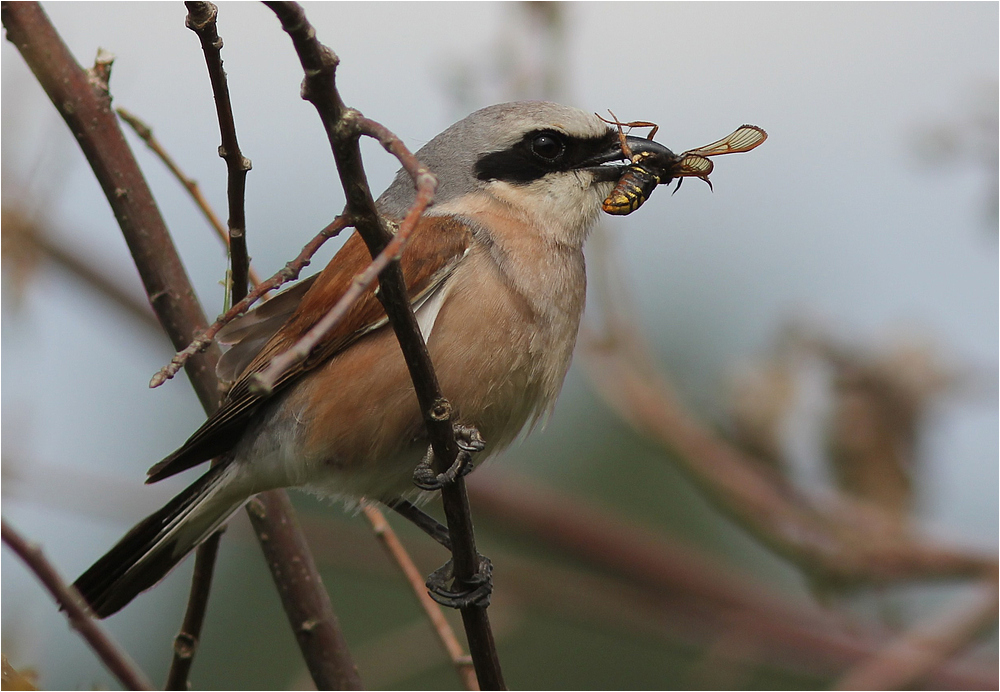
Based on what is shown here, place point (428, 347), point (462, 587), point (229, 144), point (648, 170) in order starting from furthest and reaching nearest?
1. point (648, 170)
2. point (428, 347)
3. point (462, 587)
4. point (229, 144)

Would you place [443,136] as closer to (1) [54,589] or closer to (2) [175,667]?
(2) [175,667]

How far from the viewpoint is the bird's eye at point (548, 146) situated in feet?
9.33

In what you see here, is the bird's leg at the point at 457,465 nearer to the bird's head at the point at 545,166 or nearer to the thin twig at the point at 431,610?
the thin twig at the point at 431,610

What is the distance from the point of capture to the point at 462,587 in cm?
230

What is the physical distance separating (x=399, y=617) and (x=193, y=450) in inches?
176

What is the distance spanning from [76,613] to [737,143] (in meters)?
2.00

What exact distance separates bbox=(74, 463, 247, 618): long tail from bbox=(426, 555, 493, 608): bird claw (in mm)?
601

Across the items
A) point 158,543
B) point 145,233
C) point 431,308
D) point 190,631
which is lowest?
point 190,631

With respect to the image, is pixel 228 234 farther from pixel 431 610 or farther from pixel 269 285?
pixel 431 610

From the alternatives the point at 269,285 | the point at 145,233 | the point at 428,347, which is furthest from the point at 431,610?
the point at 269,285

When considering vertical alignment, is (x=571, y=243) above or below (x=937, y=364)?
below

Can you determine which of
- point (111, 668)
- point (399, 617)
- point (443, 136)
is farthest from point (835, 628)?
point (399, 617)

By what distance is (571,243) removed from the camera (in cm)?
288

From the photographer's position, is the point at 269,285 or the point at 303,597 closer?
the point at 269,285
